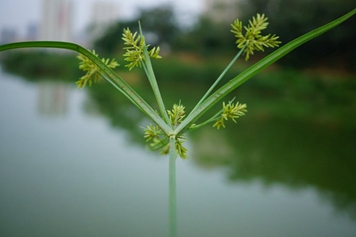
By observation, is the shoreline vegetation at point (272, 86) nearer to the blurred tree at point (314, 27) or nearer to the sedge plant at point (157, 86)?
the blurred tree at point (314, 27)

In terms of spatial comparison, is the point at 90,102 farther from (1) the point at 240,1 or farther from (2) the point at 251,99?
(1) the point at 240,1

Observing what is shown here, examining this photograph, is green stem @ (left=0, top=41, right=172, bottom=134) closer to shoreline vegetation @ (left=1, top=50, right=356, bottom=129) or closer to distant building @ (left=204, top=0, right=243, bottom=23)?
shoreline vegetation @ (left=1, top=50, right=356, bottom=129)

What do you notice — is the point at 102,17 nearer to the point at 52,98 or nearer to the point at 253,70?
the point at 52,98

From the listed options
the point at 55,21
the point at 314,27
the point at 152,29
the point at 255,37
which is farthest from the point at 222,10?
the point at 255,37

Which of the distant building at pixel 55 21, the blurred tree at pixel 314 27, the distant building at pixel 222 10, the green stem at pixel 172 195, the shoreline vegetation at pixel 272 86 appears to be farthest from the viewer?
the distant building at pixel 222 10

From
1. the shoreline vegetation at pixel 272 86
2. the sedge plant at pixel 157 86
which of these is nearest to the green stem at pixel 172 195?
the sedge plant at pixel 157 86

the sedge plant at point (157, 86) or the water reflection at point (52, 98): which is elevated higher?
the water reflection at point (52, 98)
